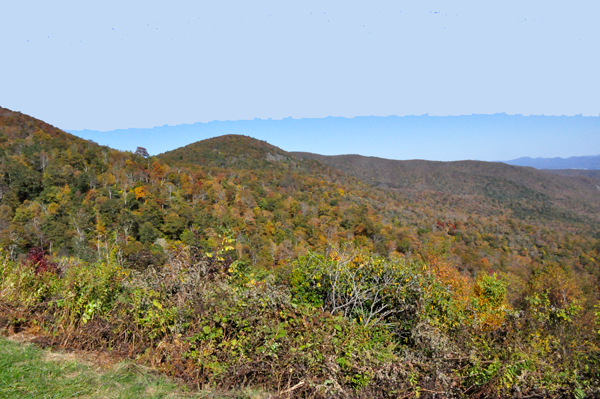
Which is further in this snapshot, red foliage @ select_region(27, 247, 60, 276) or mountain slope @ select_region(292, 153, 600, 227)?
mountain slope @ select_region(292, 153, 600, 227)

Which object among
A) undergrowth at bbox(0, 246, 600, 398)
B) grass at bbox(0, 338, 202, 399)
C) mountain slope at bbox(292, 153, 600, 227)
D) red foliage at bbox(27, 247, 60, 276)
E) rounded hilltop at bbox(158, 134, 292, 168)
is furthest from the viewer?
mountain slope at bbox(292, 153, 600, 227)

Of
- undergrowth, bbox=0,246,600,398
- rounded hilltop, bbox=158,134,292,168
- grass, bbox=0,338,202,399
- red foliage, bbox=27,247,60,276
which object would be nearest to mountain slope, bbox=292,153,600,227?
rounded hilltop, bbox=158,134,292,168

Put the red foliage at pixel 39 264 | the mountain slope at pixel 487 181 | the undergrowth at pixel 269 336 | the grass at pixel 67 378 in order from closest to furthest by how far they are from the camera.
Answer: the grass at pixel 67 378 → the undergrowth at pixel 269 336 → the red foliage at pixel 39 264 → the mountain slope at pixel 487 181

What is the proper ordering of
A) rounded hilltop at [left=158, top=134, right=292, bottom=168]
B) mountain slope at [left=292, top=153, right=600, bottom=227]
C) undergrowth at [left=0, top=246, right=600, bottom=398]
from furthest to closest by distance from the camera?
mountain slope at [left=292, top=153, right=600, bottom=227]
rounded hilltop at [left=158, top=134, right=292, bottom=168]
undergrowth at [left=0, top=246, right=600, bottom=398]

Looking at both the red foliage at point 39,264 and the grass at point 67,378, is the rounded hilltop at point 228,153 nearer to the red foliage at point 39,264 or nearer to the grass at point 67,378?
the red foliage at point 39,264

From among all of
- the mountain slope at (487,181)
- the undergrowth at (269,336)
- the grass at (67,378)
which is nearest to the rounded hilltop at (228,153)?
the mountain slope at (487,181)

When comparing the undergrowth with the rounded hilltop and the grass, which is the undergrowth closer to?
the grass

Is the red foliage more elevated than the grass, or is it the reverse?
the red foliage

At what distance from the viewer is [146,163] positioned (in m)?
65.8

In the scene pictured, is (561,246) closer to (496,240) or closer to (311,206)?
(496,240)

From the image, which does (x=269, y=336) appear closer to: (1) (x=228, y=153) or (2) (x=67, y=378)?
(2) (x=67, y=378)

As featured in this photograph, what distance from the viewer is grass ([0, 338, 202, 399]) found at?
2781 mm

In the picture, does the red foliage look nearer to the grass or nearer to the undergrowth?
the undergrowth

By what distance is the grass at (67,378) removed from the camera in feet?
9.12
